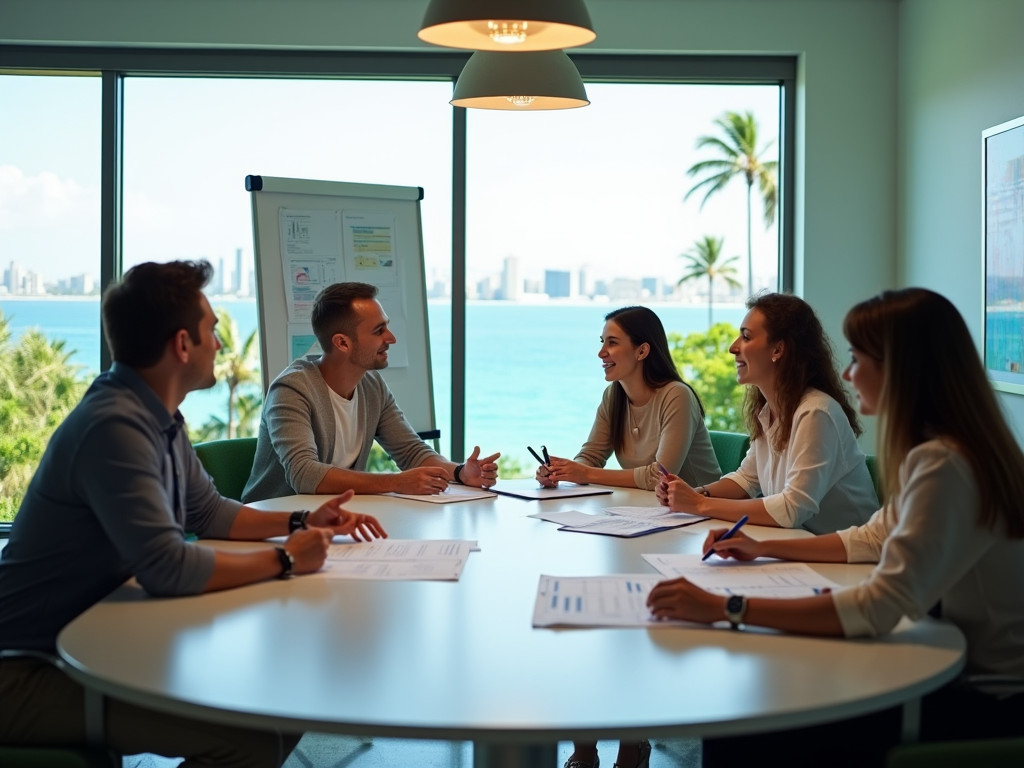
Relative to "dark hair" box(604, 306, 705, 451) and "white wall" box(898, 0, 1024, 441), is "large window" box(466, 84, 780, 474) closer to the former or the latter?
"white wall" box(898, 0, 1024, 441)

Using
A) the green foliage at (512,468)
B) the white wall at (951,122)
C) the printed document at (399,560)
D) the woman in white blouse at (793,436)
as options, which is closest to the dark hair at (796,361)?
the woman in white blouse at (793,436)

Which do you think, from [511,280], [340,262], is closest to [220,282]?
[340,262]

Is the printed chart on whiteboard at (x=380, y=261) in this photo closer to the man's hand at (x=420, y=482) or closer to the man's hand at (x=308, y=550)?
the man's hand at (x=420, y=482)

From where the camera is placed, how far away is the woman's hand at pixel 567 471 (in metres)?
3.16

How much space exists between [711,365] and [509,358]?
9.53 m

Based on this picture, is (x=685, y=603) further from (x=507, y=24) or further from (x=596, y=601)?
(x=507, y=24)

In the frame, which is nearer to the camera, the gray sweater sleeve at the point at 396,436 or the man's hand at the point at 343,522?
the man's hand at the point at 343,522

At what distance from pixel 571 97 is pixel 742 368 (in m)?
1.01

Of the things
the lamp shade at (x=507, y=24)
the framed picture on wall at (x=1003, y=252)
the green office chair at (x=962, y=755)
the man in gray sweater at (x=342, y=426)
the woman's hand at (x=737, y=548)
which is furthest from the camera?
the framed picture on wall at (x=1003, y=252)

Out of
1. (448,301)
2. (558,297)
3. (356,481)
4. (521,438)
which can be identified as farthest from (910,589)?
(521,438)

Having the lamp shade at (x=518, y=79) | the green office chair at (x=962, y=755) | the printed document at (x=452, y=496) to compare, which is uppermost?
the lamp shade at (x=518, y=79)

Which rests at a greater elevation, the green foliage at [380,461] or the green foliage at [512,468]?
the green foliage at [380,461]

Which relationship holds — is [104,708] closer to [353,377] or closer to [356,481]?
[356,481]

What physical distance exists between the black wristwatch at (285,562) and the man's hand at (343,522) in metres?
0.31
